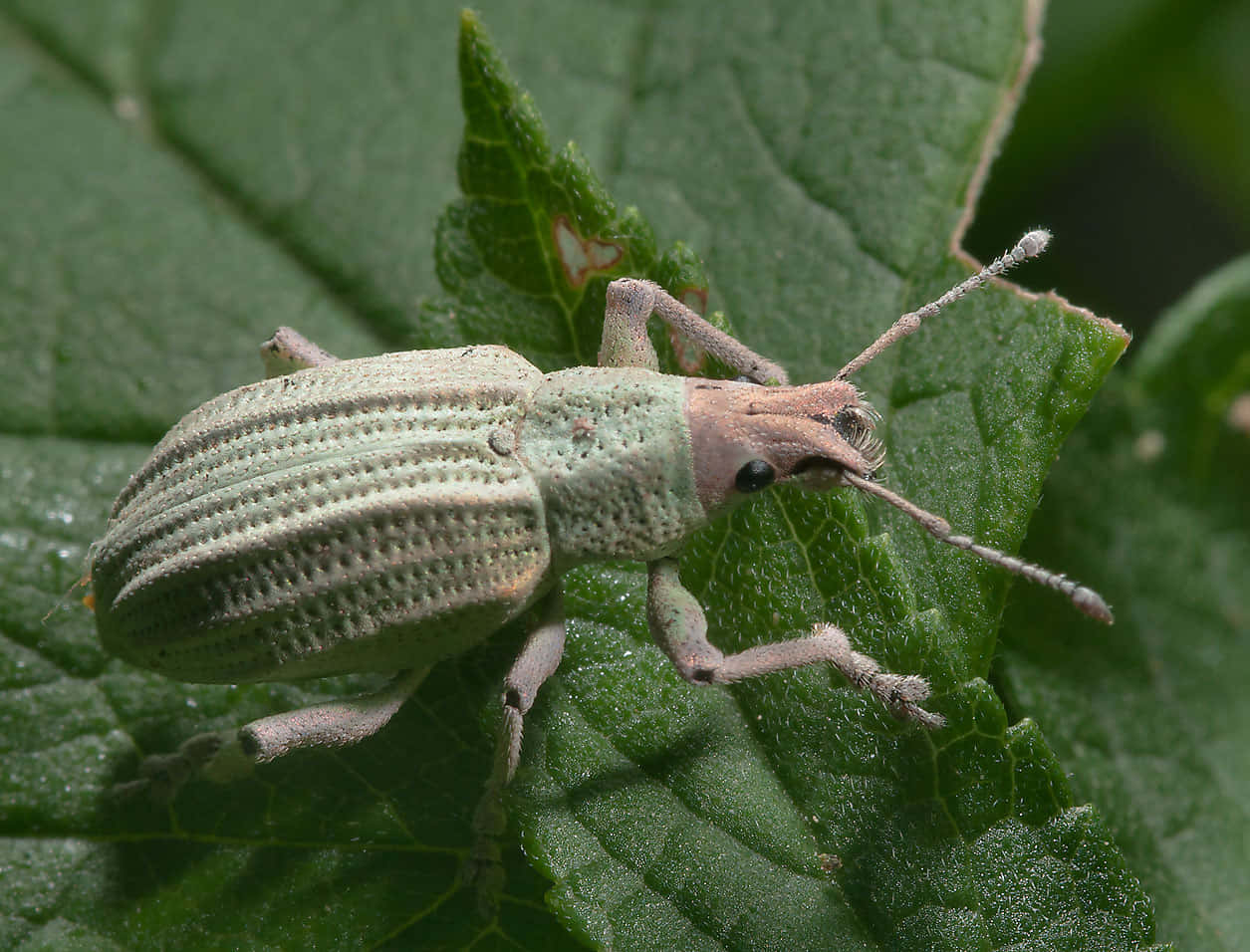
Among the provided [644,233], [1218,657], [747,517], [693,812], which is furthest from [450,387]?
[1218,657]

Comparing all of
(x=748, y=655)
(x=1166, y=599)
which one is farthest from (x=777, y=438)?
(x=1166, y=599)

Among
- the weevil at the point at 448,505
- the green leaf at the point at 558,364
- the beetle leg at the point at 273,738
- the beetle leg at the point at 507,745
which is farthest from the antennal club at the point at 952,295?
the beetle leg at the point at 273,738

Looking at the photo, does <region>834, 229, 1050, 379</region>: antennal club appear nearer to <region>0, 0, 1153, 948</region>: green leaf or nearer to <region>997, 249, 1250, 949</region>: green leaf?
<region>0, 0, 1153, 948</region>: green leaf

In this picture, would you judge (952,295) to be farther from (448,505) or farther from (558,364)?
(448,505)

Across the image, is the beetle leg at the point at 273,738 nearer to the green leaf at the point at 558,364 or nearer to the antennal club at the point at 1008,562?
the green leaf at the point at 558,364

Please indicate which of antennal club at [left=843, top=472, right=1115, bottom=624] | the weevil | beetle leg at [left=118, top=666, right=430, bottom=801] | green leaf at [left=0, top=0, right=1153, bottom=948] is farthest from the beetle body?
antennal club at [left=843, top=472, right=1115, bottom=624]

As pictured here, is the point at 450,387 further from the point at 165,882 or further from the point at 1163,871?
the point at 1163,871

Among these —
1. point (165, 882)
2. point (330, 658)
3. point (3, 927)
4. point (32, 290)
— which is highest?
point (330, 658)
